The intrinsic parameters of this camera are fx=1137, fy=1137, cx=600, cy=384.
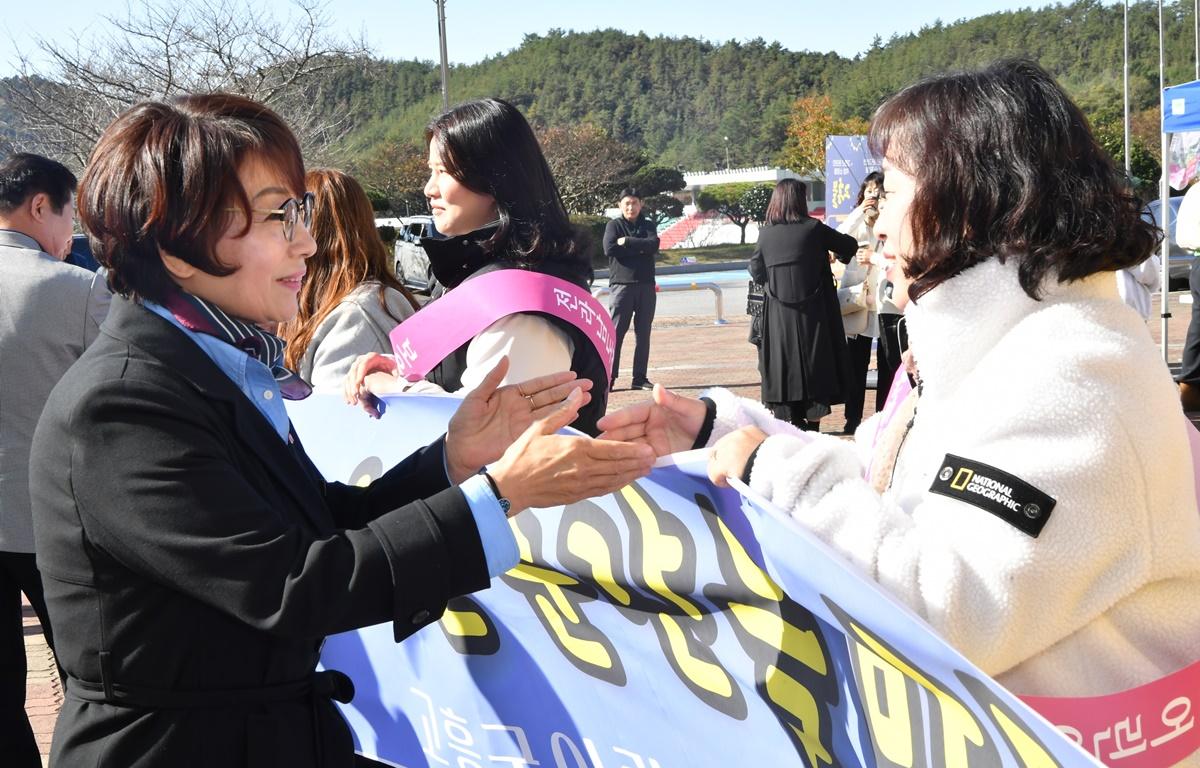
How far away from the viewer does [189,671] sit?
63.5 inches

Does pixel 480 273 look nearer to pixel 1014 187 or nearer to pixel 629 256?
pixel 1014 187

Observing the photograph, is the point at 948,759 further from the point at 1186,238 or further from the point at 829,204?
the point at 829,204

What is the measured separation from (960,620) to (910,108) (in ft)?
2.82

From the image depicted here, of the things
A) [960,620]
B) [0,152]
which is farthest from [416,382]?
[0,152]

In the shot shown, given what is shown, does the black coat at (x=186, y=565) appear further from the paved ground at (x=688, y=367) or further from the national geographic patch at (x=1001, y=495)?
the paved ground at (x=688, y=367)

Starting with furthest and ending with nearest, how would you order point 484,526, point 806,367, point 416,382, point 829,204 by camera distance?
point 829,204, point 806,367, point 416,382, point 484,526

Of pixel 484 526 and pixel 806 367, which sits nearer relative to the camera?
pixel 484 526

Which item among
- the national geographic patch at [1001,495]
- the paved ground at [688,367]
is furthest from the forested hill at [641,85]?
the national geographic patch at [1001,495]

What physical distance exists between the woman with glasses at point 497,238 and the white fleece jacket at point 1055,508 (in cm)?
117

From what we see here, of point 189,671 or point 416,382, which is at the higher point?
point 416,382

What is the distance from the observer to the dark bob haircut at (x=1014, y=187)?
173 cm

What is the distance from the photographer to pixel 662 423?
2221 mm

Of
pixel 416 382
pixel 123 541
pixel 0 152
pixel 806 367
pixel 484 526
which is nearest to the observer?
pixel 123 541

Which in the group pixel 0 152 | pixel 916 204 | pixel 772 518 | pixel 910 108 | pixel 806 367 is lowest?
pixel 806 367
